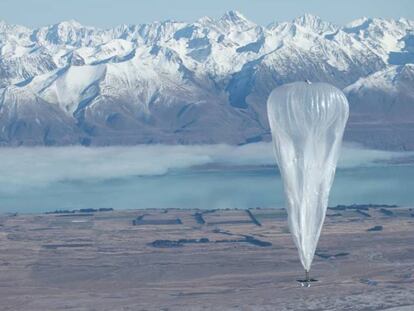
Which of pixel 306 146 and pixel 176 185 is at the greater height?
pixel 306 146

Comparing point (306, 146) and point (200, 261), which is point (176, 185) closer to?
point (200, 261)

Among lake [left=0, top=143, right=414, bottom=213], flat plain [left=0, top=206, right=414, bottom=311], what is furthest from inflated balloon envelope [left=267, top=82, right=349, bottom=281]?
lake [left=0, top=143, right=414, bottom=213]

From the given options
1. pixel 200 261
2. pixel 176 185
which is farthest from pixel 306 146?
pixel 176 185

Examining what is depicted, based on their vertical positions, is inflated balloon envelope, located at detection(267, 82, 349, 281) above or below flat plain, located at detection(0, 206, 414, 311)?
above

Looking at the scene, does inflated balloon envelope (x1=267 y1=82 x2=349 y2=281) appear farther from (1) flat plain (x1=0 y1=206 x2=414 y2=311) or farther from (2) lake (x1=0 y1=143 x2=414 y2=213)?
(2) lake (x1=0 y1=143 x2=414 y2=213)

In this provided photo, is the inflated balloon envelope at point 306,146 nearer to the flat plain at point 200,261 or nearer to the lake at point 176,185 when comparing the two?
the flat plain at point 200,261

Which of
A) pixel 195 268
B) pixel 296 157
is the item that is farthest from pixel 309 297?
pixel 296 157

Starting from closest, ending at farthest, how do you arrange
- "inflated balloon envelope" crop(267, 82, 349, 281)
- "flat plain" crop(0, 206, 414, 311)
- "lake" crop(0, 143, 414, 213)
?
"inflated balloon envelope" crop(267, 82, 349, 281), "flat plain" crop(0, 206, 414, 311), "lake" crop(0, 143, 414, 213)
